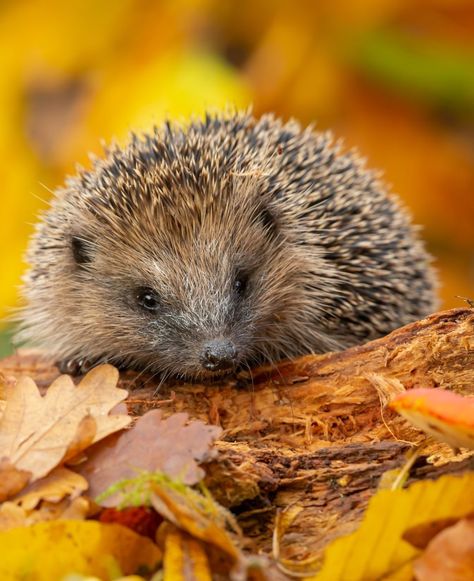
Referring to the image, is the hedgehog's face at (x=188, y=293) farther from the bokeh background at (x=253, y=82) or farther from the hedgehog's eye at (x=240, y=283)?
the bokeh background at (x=253, y=82)

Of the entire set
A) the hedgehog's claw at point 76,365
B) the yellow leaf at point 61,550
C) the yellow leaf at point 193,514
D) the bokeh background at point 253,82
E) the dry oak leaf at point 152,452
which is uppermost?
the bokeh background at point 253,82

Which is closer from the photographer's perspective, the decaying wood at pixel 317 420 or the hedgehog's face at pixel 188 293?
the decaying wood at pixel 317 420

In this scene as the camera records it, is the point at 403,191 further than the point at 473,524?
Yes

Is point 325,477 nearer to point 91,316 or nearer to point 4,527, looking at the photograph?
point 4,527

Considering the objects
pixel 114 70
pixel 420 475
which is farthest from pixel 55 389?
pixel 114 70

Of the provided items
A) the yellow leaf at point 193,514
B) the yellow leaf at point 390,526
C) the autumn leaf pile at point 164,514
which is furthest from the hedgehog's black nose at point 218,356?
the yellow leaf at point 390,526

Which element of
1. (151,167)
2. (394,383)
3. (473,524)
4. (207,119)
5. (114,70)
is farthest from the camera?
(114,70)

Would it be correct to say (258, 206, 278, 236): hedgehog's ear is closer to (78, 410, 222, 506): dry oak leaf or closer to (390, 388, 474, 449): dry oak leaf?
(78, 410, 222, 506): dry oak leaf

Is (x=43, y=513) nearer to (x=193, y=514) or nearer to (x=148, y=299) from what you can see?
(x=193, y=514)
